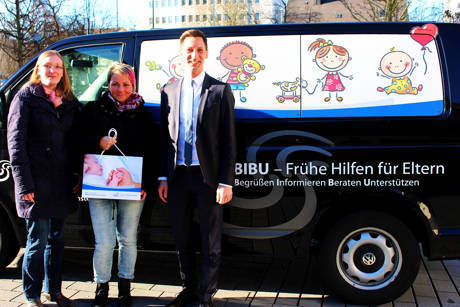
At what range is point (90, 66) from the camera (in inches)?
131

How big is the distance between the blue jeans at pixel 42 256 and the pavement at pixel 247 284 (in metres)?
0.25

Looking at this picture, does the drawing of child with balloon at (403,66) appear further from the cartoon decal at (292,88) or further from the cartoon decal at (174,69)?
the cartoon decal at (174,69)

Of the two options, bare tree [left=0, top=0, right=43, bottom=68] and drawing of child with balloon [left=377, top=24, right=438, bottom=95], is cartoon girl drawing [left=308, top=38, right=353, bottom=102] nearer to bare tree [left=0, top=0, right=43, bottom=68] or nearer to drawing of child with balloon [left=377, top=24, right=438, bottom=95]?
drawing of child with balloon [left=377, top=24, right=438, bottom=95]

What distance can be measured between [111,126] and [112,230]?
75cm

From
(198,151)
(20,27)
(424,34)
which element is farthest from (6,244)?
(20,27)

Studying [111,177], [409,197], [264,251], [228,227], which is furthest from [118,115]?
[409,197]

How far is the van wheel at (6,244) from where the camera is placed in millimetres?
3326

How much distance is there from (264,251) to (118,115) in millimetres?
1476

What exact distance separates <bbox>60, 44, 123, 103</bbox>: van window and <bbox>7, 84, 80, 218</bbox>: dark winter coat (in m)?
0.52

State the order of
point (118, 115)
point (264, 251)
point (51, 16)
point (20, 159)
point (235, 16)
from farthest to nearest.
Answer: point (235, 16), point (51, 16), point (264, 251), point (118, 115), point (20, 159)

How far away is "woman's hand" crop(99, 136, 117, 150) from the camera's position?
2.74m

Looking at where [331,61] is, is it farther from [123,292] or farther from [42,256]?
[42,256]

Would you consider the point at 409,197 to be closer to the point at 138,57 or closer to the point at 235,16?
the point at 138,57

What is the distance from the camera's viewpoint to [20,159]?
2.61 meters
